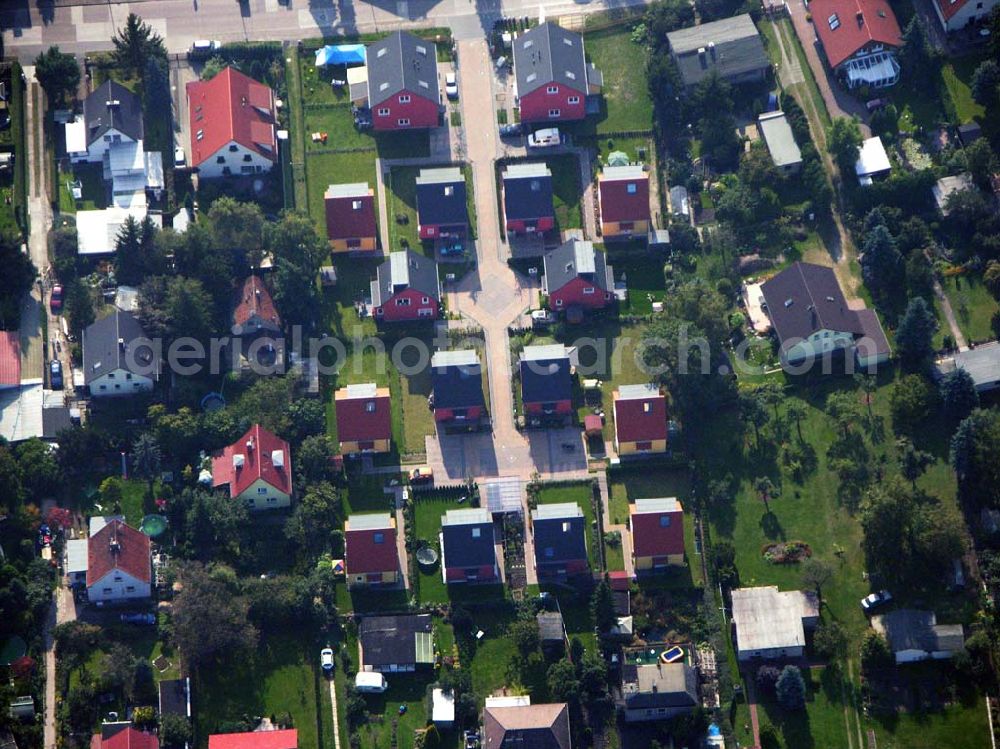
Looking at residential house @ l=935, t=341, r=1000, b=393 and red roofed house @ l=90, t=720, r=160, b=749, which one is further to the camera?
residential house @ l=935, t=341, r=1000, b=393

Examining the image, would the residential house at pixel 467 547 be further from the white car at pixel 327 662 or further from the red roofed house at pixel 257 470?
the red roofed house at pixel 257 470

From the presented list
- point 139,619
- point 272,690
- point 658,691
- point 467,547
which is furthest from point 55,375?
point 658,691

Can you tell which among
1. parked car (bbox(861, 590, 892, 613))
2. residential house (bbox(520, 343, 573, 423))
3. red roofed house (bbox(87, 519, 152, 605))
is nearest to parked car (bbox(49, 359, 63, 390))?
red roofed house (bbox(87, 519, 152, 605))

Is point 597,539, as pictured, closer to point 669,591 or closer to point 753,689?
point 669,591

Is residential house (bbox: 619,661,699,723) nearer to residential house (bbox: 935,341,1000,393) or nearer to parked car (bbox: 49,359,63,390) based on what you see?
residential house (bbox: 935,341,1000,393)

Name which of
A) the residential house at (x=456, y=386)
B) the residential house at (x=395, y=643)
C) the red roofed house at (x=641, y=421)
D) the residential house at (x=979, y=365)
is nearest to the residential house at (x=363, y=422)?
the residential house at (x=456, y=386)

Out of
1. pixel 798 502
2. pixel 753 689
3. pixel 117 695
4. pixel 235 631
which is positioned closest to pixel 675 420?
pixel 798 502
